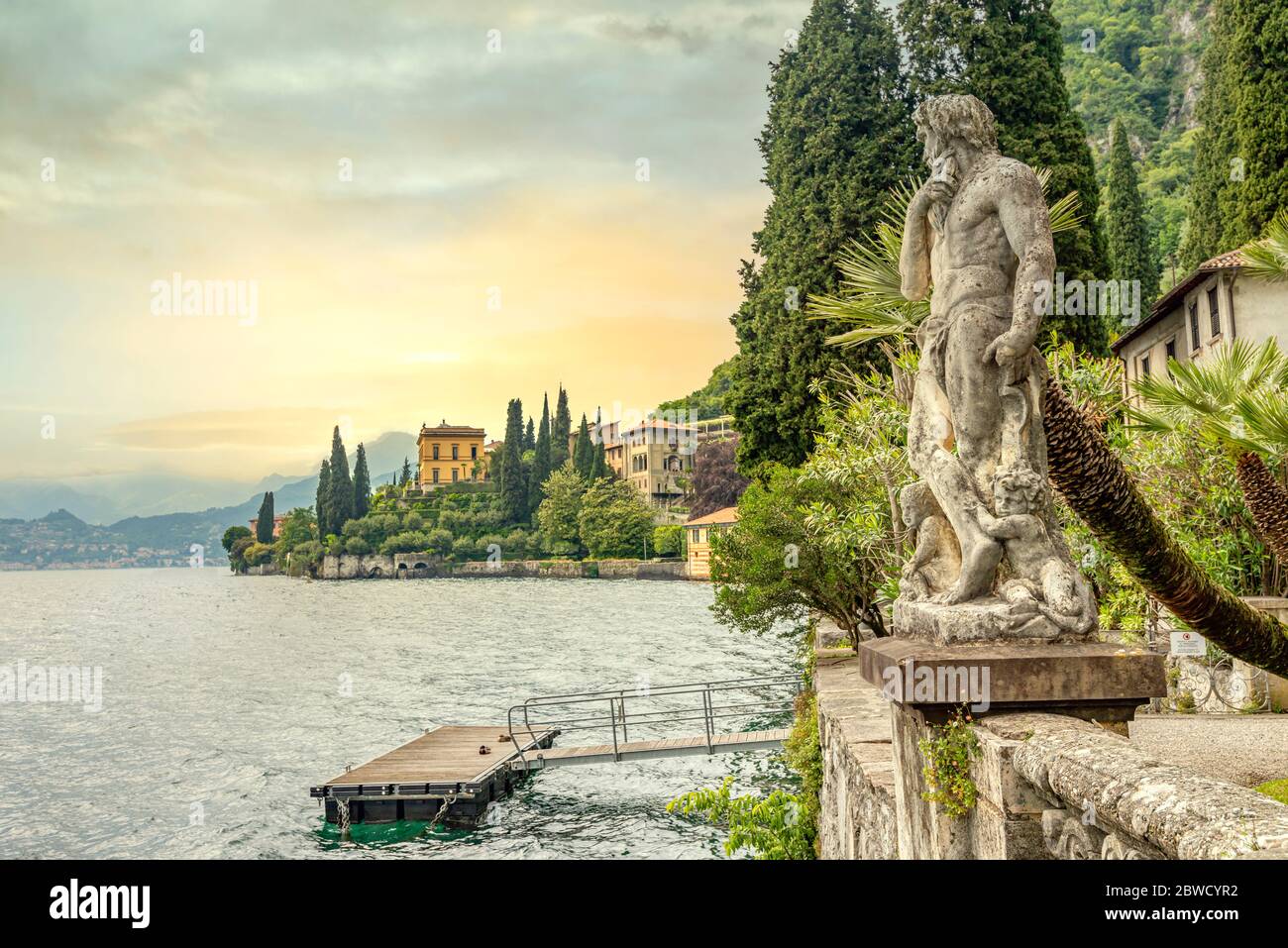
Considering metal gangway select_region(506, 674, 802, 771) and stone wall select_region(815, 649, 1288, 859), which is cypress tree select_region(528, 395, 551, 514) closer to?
metal gangway select_region(506, 674, 802, 771)

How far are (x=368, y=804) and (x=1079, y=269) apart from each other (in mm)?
17738

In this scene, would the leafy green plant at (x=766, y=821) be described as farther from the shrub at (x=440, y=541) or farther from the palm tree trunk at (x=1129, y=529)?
the shrub at (x=440, y=541)

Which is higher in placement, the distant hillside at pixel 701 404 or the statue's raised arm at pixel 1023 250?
the distant hillside at pixel 701 404

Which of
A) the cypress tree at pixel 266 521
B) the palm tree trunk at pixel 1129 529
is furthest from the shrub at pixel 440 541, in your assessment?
the palm tree trunk at pixel 1129 529

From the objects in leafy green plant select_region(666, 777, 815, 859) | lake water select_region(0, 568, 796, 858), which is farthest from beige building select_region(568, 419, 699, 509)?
leafy green plant select_region(666, 777, 815, 859)

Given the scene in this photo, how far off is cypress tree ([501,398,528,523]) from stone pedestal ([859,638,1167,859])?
3903 inches

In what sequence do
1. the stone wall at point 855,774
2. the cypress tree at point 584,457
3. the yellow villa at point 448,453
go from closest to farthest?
1. the stone wall at point 855,774
2. the cypress tree at point 584,457
3. the yellow villa at point 448,453

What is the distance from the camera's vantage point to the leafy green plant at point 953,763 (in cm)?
339

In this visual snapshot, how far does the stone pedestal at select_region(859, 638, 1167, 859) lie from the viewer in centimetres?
307

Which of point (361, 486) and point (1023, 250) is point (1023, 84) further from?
point (361, 486)

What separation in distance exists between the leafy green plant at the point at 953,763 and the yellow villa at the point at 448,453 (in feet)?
425
